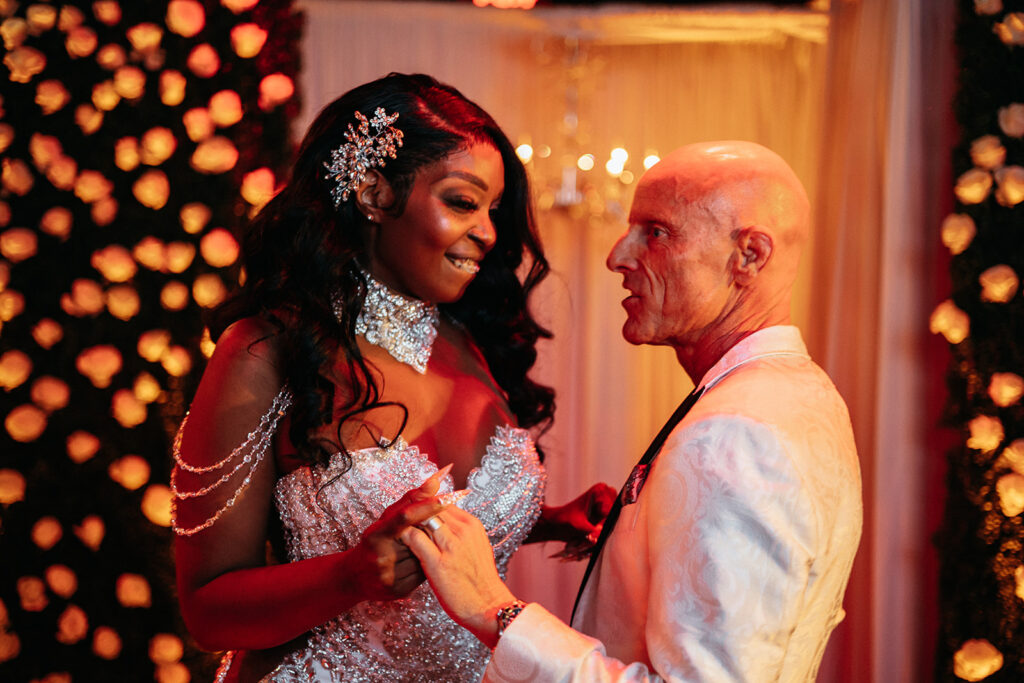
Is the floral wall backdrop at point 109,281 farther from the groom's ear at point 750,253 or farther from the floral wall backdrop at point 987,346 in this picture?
the floral wall backdrop at point 987,346

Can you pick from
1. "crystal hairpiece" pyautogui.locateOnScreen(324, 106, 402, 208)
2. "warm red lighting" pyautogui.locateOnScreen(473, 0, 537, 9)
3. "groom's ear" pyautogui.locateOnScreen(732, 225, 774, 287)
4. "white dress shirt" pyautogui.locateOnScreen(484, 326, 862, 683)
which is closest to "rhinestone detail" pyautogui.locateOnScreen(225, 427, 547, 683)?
"white dress shirt" pyautogui.locateOnScreen(484, 326, 862, 683)

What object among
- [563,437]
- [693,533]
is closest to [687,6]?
[563,437]

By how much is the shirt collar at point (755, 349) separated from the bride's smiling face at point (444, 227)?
2.12 ft

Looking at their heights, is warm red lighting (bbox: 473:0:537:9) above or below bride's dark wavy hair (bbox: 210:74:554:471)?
above

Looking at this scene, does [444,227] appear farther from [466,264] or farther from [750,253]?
[750,253]

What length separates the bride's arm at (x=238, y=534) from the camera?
6.26 ft

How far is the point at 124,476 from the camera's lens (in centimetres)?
365

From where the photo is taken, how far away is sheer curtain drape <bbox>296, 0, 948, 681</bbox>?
3.42m

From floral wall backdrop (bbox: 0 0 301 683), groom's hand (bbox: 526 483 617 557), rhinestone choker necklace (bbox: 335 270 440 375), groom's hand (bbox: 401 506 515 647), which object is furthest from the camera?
floral wall backdrop (bbox: 0 0 301 683)

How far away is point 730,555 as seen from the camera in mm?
1497

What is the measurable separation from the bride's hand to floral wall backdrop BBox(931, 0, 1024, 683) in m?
2.18

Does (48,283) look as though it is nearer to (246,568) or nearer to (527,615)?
(246,568)

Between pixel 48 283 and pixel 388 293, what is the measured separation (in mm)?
2009

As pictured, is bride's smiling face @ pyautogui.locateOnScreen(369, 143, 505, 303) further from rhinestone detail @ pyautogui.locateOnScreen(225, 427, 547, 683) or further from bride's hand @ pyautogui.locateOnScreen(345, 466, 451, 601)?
bride's hand @ pyautogui.locateOnScreen(345, 466, 451, 601)
